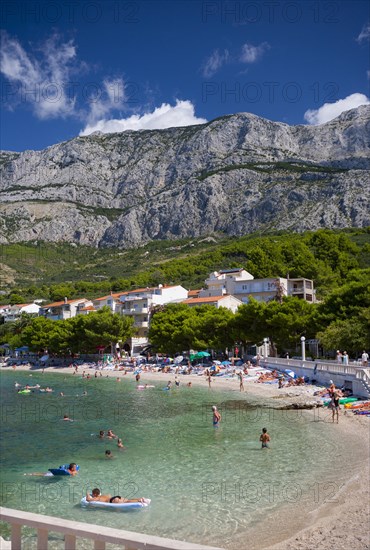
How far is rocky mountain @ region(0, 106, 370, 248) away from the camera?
132500 millimetres

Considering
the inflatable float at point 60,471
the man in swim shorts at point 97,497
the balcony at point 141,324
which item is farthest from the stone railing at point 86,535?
the balcony at point 141,324

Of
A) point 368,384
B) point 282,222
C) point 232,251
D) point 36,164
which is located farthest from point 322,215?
point 36,164

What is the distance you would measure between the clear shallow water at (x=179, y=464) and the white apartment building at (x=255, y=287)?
40803 millimetres

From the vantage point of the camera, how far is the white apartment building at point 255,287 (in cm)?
7088

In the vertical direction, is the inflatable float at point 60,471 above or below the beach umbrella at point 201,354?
below

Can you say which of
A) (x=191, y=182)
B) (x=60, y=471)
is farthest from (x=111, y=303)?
(x=191, y=182)

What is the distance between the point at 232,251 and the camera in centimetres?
11688

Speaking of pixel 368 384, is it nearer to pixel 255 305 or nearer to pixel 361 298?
pixel 361 298

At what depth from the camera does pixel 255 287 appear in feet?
245

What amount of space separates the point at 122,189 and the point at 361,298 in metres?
141

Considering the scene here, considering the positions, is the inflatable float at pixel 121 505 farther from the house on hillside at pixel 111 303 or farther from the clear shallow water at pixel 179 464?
the house on hillside at pixel 111 303

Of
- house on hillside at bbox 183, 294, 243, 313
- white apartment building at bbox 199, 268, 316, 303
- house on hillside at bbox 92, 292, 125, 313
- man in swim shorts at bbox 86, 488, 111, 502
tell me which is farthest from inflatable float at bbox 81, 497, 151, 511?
house on hillside at bbox 92, 292, 125, 313

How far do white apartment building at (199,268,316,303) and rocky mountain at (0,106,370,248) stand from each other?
49157 millimetres

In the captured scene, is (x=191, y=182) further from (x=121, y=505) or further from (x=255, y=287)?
(x=121, y=505)
